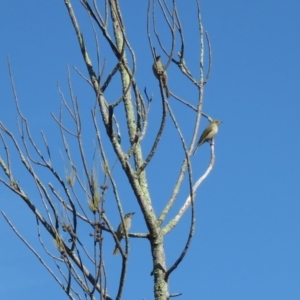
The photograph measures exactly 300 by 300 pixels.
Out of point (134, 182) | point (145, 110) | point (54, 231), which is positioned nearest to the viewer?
point (54, 231)

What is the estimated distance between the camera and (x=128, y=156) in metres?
3.34

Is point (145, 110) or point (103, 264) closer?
point (103, 264)

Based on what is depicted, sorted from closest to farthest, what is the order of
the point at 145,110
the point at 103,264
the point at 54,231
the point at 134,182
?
the point at 103,264 → the point at 54,231 → the point at 134,182 → the point at 145,110

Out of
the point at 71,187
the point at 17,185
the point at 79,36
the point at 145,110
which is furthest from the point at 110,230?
the point at 79,36

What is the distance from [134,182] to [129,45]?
69 centimetres

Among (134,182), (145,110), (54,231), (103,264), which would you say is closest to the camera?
(103,264)

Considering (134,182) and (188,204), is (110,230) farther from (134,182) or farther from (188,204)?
(188,204)

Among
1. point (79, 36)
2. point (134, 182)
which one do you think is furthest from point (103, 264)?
point (79, 36)

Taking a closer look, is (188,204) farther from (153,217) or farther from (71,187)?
(71,187)

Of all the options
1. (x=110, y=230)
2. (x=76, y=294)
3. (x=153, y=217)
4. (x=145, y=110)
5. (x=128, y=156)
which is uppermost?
(x=145, y=110)

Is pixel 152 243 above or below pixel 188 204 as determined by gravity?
below

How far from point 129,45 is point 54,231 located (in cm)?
101

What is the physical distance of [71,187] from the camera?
3131mm

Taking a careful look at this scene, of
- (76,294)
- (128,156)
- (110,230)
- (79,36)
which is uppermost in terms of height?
(79,36)
